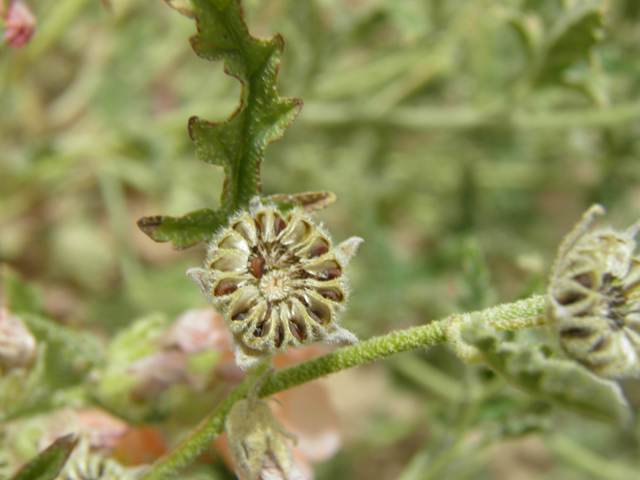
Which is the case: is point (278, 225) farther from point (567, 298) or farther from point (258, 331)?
point (567, 298)

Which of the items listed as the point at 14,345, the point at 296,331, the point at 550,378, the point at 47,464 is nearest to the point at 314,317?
the point at 296,331

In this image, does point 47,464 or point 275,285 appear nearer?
point 275,285

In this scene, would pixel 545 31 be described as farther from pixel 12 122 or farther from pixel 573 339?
pixel 12 122

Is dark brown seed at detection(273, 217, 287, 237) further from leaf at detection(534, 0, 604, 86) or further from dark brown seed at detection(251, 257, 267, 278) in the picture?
leaf at detection(534, 0, 604, 86)

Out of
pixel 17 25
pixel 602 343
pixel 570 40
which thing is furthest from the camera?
pixel 570 40

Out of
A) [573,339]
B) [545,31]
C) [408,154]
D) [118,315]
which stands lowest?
[573,339]

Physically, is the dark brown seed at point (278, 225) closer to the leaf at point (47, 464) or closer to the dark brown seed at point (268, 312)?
the dark brown seed at point (268, 312)

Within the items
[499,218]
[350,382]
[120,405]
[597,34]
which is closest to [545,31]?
[597,34]
